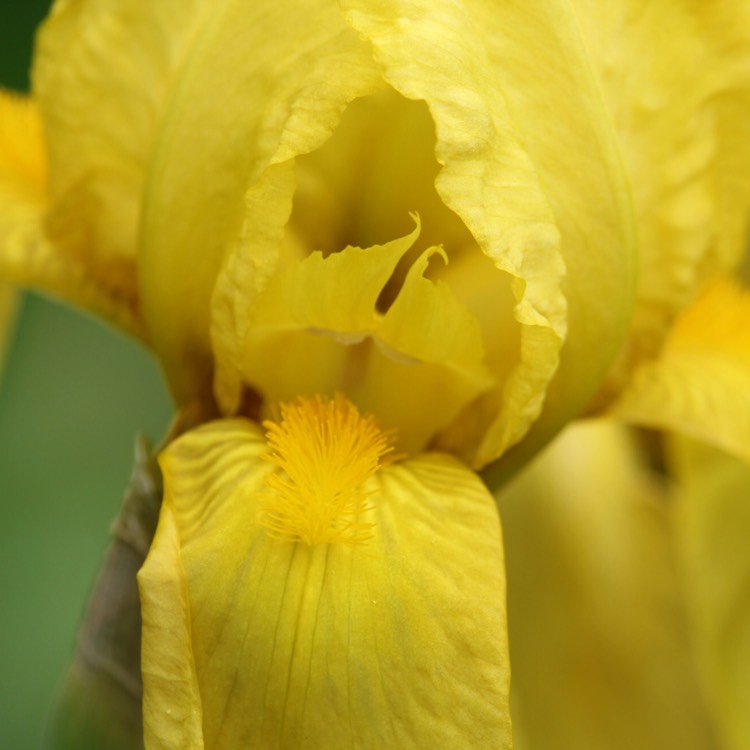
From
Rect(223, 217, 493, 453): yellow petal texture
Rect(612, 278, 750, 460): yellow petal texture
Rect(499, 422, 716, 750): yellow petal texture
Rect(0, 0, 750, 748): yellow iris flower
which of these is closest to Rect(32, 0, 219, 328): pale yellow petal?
Rect(0, 0, 750, 748): yellow iris flower

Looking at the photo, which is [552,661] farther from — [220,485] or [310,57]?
[310,57]

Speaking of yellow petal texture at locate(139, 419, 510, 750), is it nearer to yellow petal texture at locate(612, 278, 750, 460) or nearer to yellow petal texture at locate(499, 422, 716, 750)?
yellow petal texture at locate(612, 278, 750, 460)

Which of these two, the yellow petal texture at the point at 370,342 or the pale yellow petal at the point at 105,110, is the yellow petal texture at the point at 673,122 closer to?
the yellow petal texture at the point at 370,342

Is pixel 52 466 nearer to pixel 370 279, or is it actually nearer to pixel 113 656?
pixel 113 656

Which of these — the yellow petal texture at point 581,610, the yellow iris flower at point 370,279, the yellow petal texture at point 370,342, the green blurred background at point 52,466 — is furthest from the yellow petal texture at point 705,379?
the green blurred background at point 52,466

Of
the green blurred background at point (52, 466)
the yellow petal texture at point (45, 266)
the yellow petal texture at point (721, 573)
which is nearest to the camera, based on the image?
the yellow petal texture at point (45, 266)
